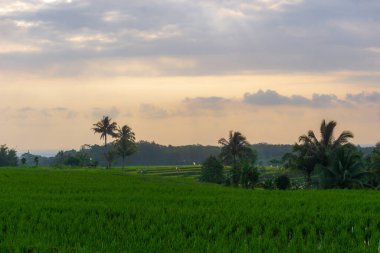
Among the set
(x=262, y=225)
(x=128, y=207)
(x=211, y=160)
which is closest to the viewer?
(x=262, y=225)

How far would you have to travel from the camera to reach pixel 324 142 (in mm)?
37094

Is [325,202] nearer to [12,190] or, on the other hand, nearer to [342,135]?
[12,190]

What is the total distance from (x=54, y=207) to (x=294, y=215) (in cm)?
632

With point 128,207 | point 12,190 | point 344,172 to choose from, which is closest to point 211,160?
point 344,172

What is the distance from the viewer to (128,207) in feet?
43.5

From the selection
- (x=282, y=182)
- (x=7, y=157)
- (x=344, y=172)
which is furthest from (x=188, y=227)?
(x=7, y=157)

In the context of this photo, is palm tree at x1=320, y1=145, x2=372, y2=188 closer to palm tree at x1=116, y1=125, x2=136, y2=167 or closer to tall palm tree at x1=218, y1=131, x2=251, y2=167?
tall palm tree at x1=218, y1=131, x2=251, y2=167

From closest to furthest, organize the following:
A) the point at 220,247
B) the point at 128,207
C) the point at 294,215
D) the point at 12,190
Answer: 1. the point at 220,247
2. the point at 294,215
3. the point at 128,207
4. the point at 12,190

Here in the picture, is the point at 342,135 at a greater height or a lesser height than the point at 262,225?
greater

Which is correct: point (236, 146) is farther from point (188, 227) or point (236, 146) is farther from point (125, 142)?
point (188, 227)

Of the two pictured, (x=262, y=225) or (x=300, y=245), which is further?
(x=262, y=225)

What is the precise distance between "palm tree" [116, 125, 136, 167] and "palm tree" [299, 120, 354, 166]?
4258cm

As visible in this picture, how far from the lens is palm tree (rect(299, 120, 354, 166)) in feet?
120

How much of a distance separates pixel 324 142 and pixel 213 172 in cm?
2331
